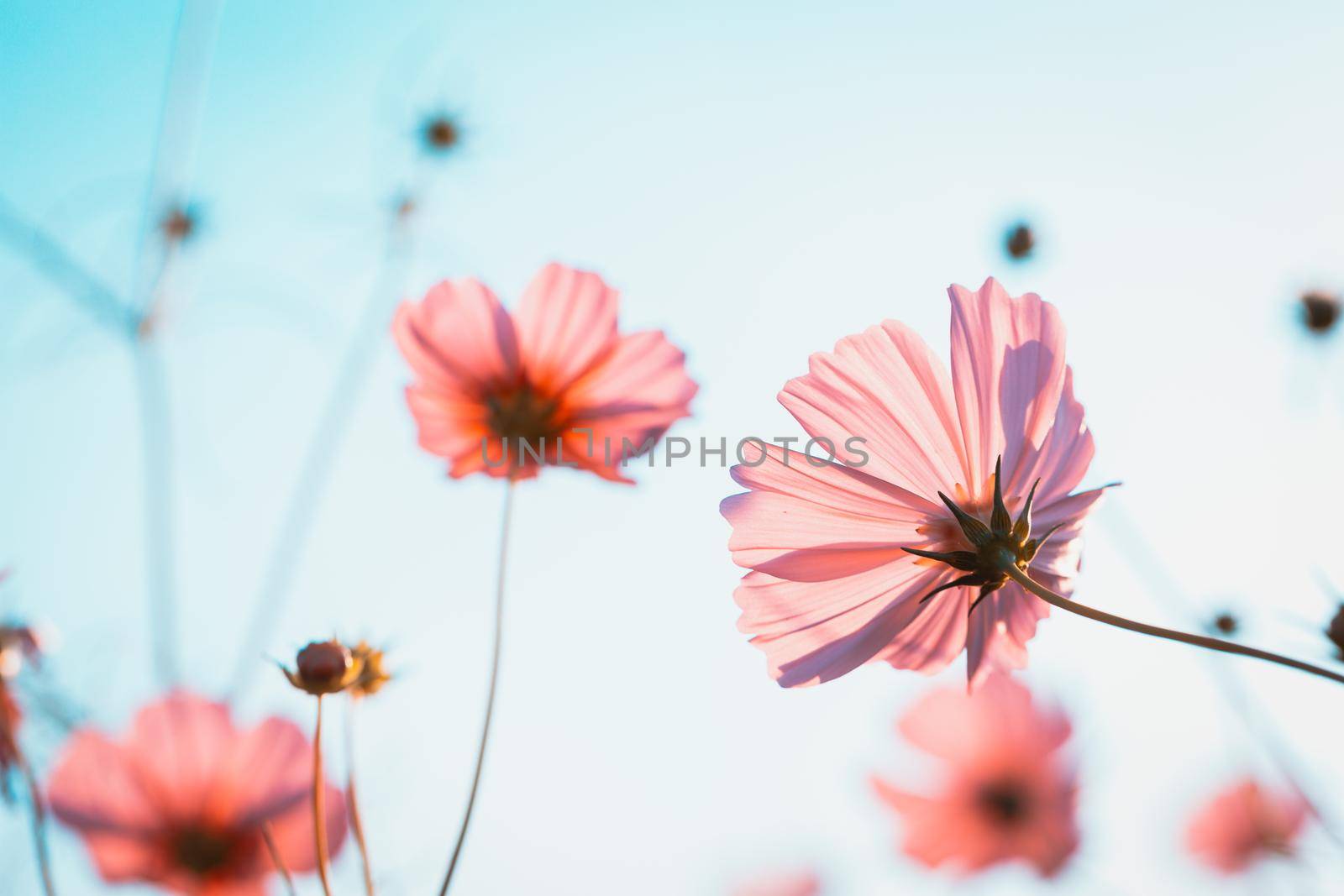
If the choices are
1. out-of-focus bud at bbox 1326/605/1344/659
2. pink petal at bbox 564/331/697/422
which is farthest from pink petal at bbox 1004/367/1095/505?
pink petal at bbox 564/331/697/422

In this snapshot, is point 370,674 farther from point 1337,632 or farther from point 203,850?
point 1337,632

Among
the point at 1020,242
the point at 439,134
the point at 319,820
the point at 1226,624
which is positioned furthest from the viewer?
the point at 1020,242

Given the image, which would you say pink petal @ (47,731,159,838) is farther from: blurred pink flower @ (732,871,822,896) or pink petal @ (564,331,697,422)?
blurred pink flower @ (732,871,822,896)

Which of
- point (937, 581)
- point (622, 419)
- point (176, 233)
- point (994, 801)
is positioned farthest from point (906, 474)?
point (994, 801)

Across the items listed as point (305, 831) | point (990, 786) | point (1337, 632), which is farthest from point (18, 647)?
point (990, 786)

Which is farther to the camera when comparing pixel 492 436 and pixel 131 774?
pixel 492 436

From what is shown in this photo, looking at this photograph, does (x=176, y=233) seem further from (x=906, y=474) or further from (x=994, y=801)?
(x=994, y=801)
